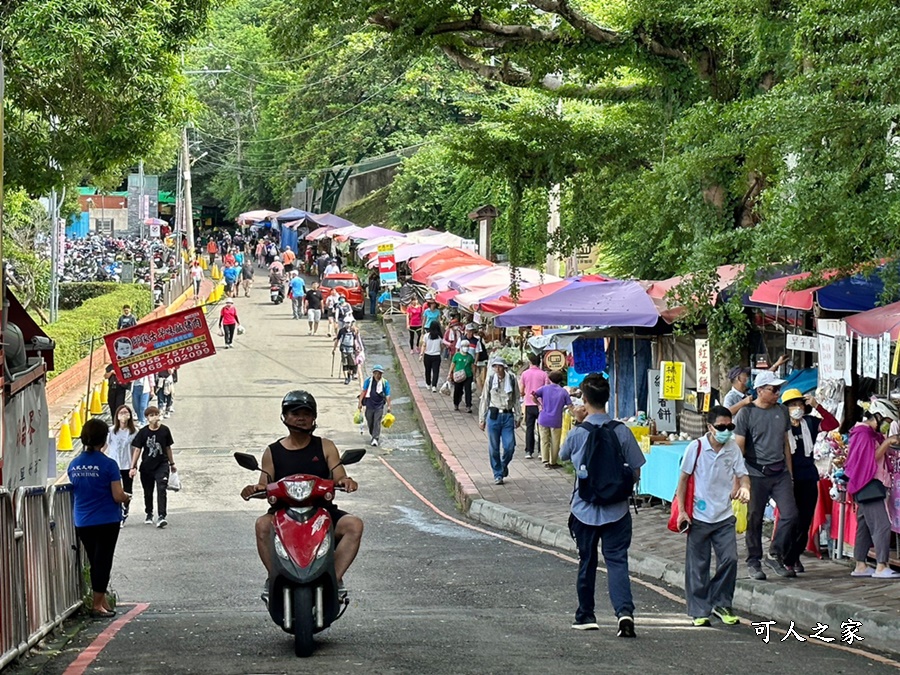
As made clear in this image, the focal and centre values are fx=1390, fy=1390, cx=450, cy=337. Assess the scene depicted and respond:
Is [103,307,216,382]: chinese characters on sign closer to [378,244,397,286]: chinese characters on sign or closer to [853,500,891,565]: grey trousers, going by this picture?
[853,500,891,565]: grey trousers

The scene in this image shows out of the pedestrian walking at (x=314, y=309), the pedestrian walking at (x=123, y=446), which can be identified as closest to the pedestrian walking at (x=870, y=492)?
the pedestrian walking at (x=123, y=446)

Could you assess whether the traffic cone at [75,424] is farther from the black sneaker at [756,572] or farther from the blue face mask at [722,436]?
the blue face mask at [722,436]

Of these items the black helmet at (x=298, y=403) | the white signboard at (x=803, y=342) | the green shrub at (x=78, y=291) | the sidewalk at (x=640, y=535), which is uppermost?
the green shrub at (x=78, y=291)

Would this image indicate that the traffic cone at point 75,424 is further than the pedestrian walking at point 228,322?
No

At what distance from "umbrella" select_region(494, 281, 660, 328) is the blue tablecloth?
6.06ft

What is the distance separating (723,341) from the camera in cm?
1777

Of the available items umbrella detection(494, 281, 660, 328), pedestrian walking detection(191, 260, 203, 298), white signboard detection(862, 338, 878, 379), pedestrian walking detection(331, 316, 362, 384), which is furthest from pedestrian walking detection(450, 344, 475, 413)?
pedestrian walking detection(191, 260, 203, 298)

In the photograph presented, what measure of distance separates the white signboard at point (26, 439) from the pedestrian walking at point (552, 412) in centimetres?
1152

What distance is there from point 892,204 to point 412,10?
8.59 metres

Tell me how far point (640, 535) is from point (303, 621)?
25.6 ft

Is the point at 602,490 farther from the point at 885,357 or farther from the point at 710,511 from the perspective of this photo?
the point at 885,357

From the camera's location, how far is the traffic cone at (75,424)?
2629 centimetres

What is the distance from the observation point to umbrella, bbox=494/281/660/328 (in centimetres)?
1856

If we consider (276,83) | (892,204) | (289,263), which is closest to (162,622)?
(892,204)
